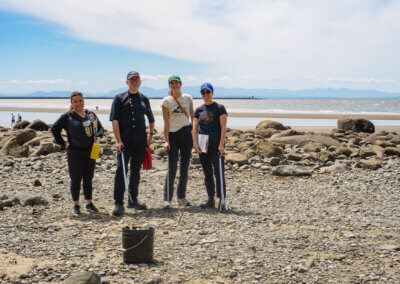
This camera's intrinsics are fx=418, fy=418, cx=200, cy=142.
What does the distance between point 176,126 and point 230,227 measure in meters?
2.08

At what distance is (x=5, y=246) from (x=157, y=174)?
5.63 m

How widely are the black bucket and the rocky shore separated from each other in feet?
0.32

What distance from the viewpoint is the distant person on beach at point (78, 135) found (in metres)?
7.12

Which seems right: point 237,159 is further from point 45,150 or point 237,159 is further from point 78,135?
point 45,150

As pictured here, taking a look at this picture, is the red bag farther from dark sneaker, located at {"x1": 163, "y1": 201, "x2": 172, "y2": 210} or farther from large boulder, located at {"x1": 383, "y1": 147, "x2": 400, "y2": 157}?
large boulder, located at {"x1": 383, "y1": 147, "x2": 400, "y2": 157}

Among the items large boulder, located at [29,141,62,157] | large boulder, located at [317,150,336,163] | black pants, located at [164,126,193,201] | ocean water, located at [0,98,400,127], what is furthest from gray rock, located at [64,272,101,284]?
ocean water, located at [0,98,400,127]

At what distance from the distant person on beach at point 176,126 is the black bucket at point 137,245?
8.27 ft

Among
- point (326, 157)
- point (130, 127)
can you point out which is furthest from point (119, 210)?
point (326, 157)

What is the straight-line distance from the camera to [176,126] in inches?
301

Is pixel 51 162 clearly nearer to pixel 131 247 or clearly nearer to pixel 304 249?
pixel 131 247

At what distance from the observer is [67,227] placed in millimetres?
6793

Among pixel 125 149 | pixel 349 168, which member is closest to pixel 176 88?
pixel 125 149

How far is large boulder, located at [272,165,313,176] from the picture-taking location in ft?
36.8

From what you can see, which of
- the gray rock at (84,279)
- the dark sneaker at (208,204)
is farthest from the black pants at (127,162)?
the gray rock at (84,279)
